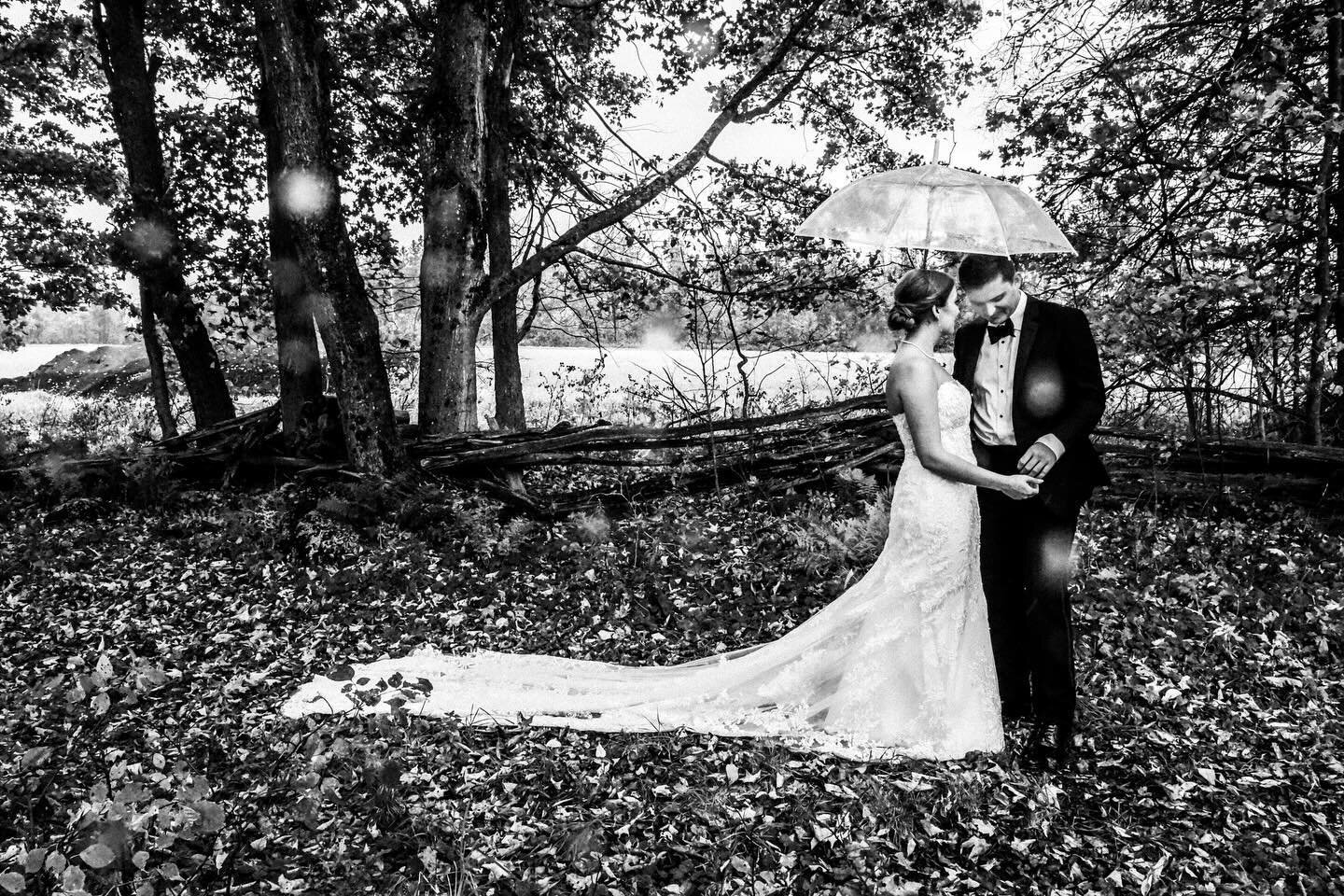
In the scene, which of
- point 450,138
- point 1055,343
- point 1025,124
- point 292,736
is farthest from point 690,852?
point 1025,124

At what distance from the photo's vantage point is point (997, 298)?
3.78m

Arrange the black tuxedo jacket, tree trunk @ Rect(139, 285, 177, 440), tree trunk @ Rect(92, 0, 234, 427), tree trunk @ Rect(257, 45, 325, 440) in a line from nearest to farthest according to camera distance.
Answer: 1. the black tuxedo jacket
2. tree trunk @ Rect(257, 45, 325, 440)
3. tree trunk @ Rect(92, 0, 234, 427)
4. tree trunk @ Rect(139, 285, 177, 440)

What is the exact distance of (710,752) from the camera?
3.84 metres

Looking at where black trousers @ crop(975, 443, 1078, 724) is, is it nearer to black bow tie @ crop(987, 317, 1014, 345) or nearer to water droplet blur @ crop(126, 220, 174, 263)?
black bow tie @ crop(987, 317, 1014, 345)

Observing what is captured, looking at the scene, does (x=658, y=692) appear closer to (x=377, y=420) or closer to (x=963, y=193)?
(x=963, y=193)

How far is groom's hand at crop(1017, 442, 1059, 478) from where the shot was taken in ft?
11.6

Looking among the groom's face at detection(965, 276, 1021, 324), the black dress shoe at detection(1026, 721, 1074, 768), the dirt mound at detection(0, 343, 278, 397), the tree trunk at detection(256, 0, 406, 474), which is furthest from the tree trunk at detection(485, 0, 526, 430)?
the dirt mound at detection(0, 343, 278, 397)

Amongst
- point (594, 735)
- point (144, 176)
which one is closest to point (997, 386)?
point (594, 735)

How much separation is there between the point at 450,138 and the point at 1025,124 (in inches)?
214

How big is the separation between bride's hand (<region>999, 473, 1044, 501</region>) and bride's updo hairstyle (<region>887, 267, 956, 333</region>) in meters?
0.82

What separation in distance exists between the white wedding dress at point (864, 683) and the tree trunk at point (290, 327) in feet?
13.3

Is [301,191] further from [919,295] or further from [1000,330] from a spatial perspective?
[1000,330]

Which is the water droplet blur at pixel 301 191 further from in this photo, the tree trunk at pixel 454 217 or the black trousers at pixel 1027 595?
the black trousers at pixel 1027 595

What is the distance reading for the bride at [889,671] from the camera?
12.3 ft
